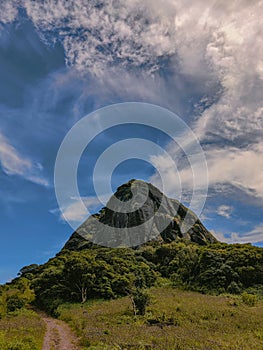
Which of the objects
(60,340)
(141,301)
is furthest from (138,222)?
(60,340)

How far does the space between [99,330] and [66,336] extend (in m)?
3.38

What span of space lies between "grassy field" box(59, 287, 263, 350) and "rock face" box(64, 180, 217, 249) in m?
75.6

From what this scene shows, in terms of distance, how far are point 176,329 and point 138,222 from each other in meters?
91.1

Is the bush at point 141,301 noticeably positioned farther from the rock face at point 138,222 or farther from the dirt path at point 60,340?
the rock face at point 138,222

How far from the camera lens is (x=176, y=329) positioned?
66.6 feet

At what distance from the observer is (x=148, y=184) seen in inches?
5295

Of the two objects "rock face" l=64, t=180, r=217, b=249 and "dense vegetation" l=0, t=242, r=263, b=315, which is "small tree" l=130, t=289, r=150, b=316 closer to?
"dense vegetation" l=0, t=242, r=263, b=315

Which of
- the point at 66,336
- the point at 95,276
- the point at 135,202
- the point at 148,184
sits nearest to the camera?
the point at 66,336

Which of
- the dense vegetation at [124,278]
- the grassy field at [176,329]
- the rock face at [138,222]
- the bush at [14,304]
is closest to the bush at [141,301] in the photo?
the grassy field at [176,329]

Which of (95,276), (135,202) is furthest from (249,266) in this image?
(135,202)

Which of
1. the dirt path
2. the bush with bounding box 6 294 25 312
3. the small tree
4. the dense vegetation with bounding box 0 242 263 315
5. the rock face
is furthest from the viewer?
the rock face

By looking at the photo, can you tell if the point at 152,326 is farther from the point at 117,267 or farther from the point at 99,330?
the point at 117,267

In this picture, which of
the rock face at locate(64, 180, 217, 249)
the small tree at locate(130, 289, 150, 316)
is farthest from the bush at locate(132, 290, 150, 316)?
the rock face at locate(64, 180, 217, 249)

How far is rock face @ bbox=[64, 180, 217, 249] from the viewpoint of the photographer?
107750mm
